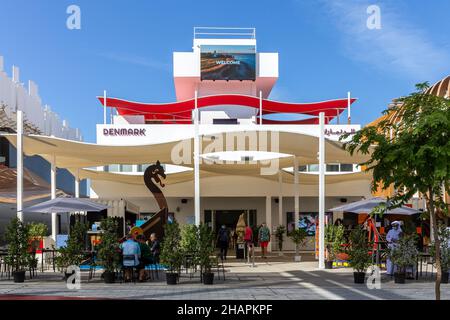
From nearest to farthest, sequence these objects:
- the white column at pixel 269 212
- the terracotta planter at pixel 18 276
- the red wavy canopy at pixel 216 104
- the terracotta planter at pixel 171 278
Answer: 1. the terracotta planter at pixel 171 278
2. the terracotta planter at pixel 18 276
3. the white column at pixel 269 212
4. the red wavy canopy at pixel 216 104

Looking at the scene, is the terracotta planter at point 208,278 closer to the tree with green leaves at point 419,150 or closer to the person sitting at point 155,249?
the person sitting at point 155,249

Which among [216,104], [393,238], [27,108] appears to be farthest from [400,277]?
[27,108]

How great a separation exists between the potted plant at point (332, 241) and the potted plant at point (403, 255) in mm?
3159

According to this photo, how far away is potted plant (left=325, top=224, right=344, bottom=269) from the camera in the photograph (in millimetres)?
16422

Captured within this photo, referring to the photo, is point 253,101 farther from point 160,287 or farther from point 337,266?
point 160,287

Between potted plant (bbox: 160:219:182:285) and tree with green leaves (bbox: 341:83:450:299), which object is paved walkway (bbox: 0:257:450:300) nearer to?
potted plant (bbox: 160:219:182:285)

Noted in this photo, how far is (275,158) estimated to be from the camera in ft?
76.2

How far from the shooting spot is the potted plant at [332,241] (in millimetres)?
16422

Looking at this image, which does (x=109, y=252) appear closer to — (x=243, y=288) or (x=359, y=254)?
(x=243, y=288)

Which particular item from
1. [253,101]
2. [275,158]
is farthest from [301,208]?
[253,101]

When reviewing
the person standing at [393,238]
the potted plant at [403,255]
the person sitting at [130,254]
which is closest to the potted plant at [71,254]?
the person sitting at [130,254]

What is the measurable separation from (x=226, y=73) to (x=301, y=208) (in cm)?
1378

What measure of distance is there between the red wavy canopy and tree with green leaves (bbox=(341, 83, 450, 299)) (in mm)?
27746

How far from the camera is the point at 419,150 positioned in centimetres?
727
